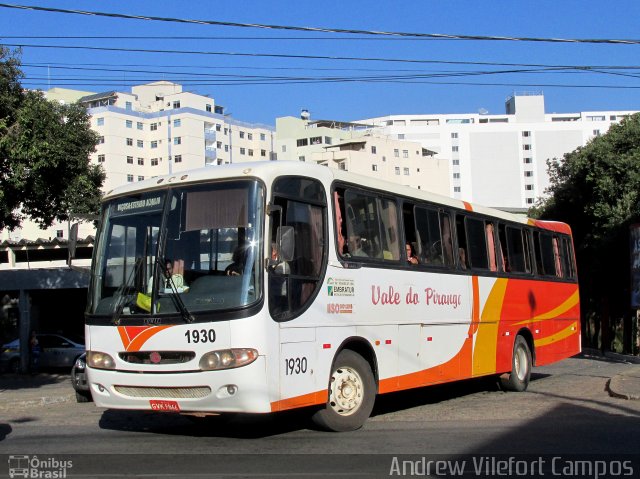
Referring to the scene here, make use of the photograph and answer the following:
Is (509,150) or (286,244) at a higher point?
(509,150)

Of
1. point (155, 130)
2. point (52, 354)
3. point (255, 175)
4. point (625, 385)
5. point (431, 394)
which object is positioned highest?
point (155, 130)

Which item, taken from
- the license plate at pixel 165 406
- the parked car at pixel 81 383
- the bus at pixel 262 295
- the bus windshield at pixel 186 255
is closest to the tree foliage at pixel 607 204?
the bus at pixel 262 295

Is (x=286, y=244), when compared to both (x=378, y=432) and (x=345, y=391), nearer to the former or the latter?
(x=345, y=391)

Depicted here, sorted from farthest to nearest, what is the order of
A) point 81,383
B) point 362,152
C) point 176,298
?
point 362,152
point 81,383
point 176,298

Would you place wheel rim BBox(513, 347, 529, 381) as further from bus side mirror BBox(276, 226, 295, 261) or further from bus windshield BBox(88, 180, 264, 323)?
bus windshield BBox(88, 180, 264, 323)

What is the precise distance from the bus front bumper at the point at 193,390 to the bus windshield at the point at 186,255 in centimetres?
65

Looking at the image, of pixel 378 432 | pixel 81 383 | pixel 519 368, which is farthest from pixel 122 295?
pixel 519 368

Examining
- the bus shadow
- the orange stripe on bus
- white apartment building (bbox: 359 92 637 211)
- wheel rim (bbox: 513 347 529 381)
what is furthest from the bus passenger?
white apartment building (bbox: 359 92 637 211)

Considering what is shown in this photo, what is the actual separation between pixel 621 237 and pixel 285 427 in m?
20.0

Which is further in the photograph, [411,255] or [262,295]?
[411,255]

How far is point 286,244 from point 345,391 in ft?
7.39

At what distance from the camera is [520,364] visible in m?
14.1

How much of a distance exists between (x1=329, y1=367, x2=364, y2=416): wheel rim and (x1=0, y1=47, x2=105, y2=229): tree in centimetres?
786

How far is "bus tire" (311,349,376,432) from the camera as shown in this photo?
348 inches
